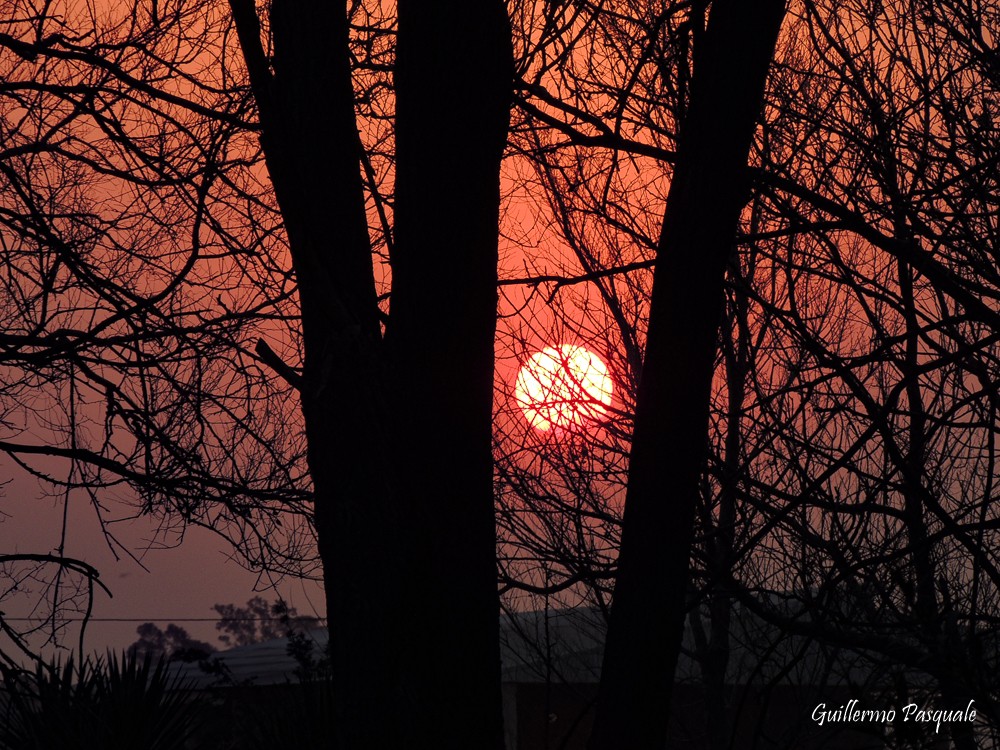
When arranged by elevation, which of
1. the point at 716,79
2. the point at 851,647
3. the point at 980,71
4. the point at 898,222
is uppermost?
the point at 980,71

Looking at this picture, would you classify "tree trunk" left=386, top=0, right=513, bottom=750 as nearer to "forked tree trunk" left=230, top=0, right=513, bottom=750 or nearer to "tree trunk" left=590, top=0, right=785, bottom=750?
"forked tree trunk" left=230, top=0, right=513, bottom=750

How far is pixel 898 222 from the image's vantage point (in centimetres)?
434

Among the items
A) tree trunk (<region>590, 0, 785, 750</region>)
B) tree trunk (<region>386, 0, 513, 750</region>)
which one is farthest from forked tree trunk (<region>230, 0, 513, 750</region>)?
tree trunk (<region>590, 0, 785, 750</region>)

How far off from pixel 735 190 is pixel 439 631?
1389 mm

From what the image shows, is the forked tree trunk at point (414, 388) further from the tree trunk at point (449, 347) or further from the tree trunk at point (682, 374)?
the tree trunk at point (682, 374)

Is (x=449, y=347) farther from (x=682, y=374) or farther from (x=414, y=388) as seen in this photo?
(x=682, y=374)

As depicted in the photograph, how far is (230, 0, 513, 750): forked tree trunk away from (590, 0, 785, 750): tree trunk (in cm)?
43

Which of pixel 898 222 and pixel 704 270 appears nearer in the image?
pixel 704 270

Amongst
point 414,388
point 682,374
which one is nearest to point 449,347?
point 414,388

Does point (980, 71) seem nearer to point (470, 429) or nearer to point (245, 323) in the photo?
point (470, 429)

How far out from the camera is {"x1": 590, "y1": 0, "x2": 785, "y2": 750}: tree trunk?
2.45 metres

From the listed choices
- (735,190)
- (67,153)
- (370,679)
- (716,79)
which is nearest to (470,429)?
(370,679)

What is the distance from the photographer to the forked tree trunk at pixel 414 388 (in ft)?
8.41

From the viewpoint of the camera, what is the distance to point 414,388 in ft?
8.77
